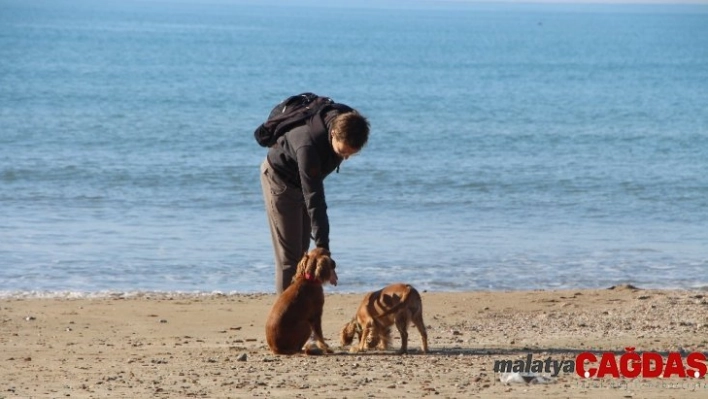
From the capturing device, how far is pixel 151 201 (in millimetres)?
16641

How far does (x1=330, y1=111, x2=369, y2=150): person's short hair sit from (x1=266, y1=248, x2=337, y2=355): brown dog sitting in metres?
0.78

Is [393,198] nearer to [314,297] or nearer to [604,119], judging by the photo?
[314,297]

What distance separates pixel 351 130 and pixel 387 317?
4.60ft

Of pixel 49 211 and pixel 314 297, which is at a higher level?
pixel 314 297

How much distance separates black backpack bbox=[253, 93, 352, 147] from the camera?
22.5 feet

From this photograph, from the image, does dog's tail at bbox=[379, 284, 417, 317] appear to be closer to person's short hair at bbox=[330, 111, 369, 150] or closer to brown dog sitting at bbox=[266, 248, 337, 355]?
brown dog sitting at bbox=[266, 248, 337, 355]

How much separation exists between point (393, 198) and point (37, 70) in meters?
32.5

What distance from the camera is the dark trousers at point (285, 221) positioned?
23.7ft

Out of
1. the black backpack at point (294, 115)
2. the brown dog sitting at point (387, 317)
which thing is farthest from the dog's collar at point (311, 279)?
the black backpack at point (294, 115)

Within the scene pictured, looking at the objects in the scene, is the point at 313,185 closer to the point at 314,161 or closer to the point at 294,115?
the point at 314,161

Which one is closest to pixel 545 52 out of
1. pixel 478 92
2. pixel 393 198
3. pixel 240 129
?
pixel 478 92

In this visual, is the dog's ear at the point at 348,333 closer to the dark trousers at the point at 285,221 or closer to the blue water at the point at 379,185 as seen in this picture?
the dark trousers at the point at 285,221

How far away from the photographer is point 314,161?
6770 millimetres

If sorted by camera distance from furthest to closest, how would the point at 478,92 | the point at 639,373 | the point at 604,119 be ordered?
1. the point at 478,92
2. the point at 604,119
3. the point at 639,373
